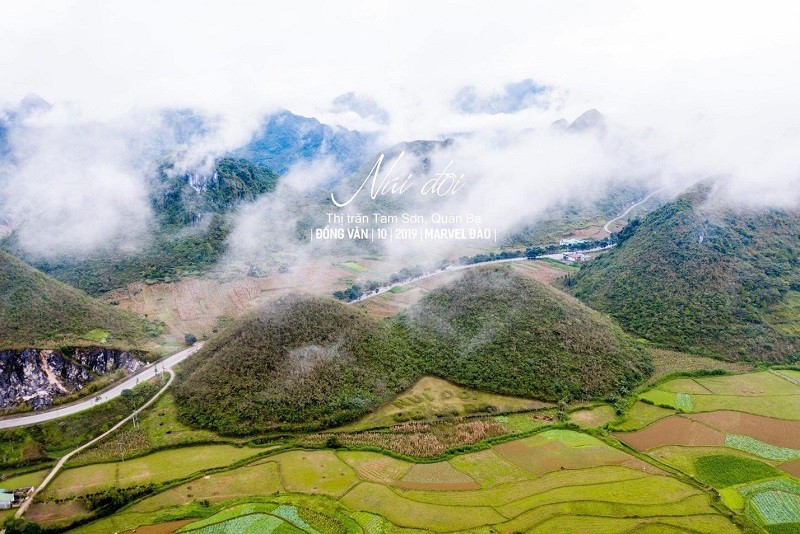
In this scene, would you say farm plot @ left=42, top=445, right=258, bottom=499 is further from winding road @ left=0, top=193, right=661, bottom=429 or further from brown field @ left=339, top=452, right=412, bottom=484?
winding road @ left=0, top=193, right=661, bottom=429

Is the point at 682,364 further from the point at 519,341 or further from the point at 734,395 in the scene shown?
the point at 519,341

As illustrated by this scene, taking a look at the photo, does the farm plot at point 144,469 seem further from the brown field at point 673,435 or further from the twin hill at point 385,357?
the brown field at point 673,435

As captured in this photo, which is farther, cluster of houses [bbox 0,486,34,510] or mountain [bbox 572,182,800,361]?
mountain [bbox 572,182,800,361]

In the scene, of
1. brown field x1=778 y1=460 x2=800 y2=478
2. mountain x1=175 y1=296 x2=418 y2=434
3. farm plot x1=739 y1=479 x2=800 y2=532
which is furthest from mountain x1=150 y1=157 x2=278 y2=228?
brown field x1=778 y1=460 x2=800 y2=478

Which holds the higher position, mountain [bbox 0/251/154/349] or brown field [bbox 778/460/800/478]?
mountain [bbox 0/251/154/349]

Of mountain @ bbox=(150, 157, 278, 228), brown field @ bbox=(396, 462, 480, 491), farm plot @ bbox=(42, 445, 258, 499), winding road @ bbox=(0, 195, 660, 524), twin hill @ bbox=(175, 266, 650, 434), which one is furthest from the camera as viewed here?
mountain @ bbox=(150, 157, 278, 228)

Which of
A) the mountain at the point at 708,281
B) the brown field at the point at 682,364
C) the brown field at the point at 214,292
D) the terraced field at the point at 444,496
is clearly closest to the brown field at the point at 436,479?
the terraced field at the point at 444,496

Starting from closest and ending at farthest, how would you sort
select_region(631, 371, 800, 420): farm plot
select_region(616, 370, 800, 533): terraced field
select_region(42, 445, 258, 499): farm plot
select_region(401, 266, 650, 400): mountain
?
select_region(616, 370, 800, 533): terraced field, select_region(42, 445, 258, 499): farm plot, select_region(631, 371, 800, 420): farm plot, select_region(401, 266, 650, 400): mountain
